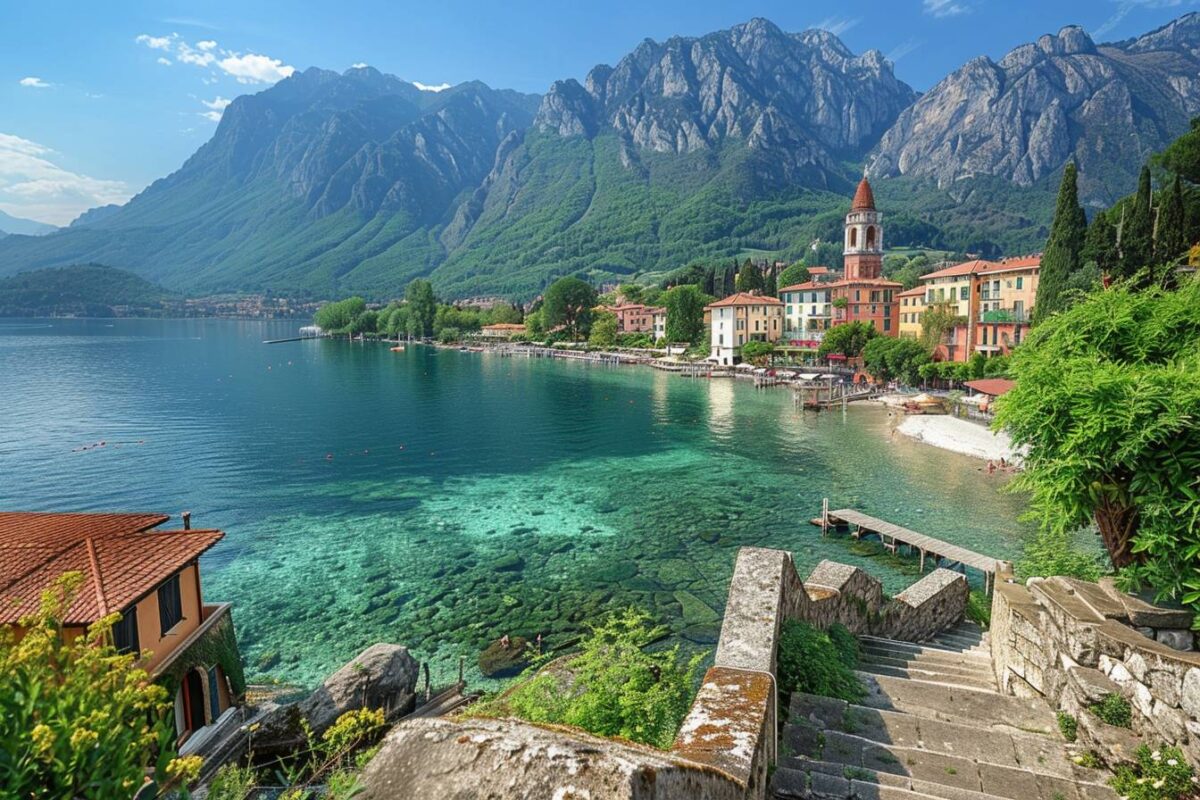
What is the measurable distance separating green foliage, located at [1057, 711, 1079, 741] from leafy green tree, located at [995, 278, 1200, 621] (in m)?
1.80

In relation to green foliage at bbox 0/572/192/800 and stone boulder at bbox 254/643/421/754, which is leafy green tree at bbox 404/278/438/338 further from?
green foliage at bbox 0/572/192/800

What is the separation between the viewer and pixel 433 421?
2355 inches

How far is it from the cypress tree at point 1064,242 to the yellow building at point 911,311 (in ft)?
79.3

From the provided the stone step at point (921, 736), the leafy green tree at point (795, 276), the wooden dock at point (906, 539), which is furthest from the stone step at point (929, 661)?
the leafy green tree at point (795, 276)

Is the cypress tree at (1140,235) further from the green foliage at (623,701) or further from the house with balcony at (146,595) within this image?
the house with balcony at (146,595)

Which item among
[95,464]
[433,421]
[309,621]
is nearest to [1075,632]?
[309,621]

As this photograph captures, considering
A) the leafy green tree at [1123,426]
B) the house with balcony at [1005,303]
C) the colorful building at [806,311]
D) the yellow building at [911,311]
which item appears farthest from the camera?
the colorful building at [806,311]

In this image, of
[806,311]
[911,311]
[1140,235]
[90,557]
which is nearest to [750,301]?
[806,311]

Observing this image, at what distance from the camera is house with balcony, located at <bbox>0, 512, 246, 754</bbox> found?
11.8 metres

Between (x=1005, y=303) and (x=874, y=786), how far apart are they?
→ 73.6 m

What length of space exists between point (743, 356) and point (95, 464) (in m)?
81.0

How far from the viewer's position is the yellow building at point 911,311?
79.6 m

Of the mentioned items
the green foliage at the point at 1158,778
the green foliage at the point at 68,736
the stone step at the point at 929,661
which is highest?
the green foliage at the point at 68,736

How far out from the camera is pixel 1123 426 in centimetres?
790
